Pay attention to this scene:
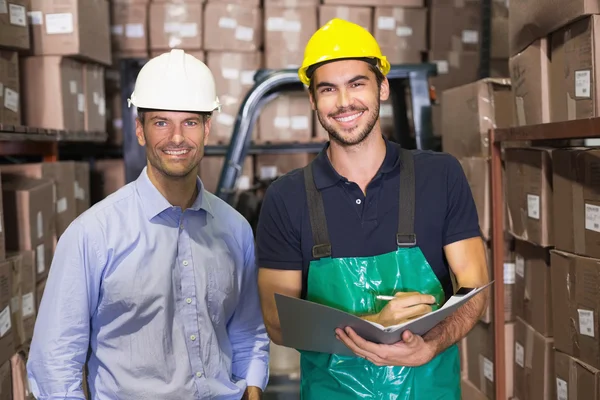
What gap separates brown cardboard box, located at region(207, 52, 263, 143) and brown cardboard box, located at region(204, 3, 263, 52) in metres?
0.06

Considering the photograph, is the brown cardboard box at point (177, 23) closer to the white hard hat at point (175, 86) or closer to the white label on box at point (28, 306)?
the white label on box at point (28, 306)

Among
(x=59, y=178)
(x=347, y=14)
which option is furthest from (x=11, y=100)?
(x=347, y=14)

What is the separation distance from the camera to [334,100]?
1.94m

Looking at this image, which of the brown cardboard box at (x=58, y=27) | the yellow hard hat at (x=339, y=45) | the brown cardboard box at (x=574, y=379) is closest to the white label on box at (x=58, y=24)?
the brown cardboard box at (x=58, y=27)

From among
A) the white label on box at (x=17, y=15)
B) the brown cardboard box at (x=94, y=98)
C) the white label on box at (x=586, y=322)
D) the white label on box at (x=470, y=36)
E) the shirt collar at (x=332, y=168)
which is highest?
the white label on box at (x=470, y=36)

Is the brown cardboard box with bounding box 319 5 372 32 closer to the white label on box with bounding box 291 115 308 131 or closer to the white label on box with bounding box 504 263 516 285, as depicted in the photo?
the white label on box with bounding box 291 115 308 131

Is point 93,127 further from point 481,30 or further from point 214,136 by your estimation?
point 481,30

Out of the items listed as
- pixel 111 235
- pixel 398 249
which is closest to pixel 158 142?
pixel 111 235

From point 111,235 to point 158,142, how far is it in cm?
29

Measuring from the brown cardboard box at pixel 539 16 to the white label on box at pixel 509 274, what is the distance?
42.1 inches

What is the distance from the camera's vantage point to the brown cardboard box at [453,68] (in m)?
5.16

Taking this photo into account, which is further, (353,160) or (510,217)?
(510,217)

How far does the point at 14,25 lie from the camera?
11.3 feet

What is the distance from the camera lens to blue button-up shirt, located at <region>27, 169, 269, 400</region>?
5.48ft
